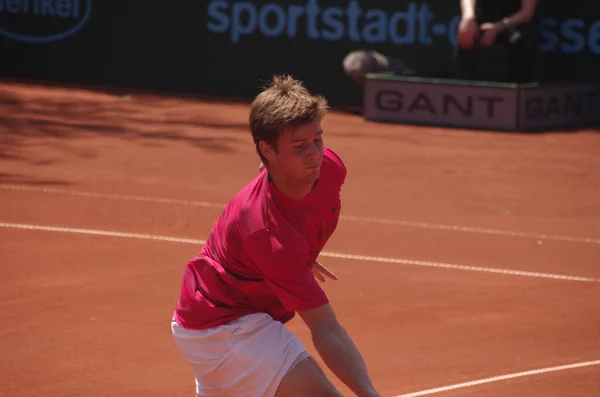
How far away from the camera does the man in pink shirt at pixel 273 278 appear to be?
3.83 metres

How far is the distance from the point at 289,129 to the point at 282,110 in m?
0.06

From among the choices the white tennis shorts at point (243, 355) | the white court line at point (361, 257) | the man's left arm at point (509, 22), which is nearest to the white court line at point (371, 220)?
the white court line at point (361, 257)

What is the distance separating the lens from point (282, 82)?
3.95 m

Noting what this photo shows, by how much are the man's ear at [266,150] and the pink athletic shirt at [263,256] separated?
0.37 feet

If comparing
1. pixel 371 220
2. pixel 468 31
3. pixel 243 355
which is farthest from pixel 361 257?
pixel 468 31

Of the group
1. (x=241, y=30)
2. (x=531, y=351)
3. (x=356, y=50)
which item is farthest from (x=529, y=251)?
(x=241, y=30)

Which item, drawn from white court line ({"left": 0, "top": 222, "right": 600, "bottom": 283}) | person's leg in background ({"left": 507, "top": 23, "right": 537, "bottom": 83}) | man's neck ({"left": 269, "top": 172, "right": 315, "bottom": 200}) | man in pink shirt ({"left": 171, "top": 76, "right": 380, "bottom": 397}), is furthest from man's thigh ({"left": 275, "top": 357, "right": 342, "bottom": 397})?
person's leg in background ({"left": 507, "top": 23, "right": 537, "bottom": 83})

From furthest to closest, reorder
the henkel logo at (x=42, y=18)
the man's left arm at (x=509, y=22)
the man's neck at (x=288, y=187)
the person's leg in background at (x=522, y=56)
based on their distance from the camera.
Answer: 1. the henkel logo at (x=42, y=18)
2. the person's leg in background at (x=522, y=56)
3. the man's left arm at (x=509, y=22)
4. the man's neck at (x=288, y=187)

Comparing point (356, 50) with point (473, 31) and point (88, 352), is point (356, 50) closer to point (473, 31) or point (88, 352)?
point (473, 31)

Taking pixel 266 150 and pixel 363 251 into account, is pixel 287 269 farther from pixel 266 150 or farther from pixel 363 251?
pixel 363 251

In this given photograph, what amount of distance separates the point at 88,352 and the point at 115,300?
39.5 inches

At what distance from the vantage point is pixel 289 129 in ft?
12.6

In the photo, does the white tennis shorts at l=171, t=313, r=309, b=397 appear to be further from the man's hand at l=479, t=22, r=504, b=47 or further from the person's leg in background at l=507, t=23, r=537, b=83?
the person's leg in background at l=507, t=23, r=537, b=83

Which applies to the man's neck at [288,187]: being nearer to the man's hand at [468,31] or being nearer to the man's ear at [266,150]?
the man's ear at [266,150]
